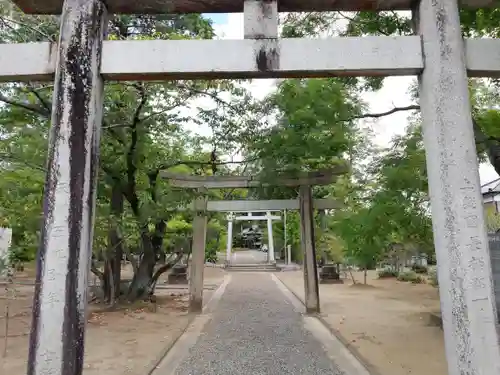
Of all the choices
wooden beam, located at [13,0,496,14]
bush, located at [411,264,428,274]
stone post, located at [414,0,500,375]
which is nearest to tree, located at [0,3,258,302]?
wooden beam, located at [13,0,496,14]

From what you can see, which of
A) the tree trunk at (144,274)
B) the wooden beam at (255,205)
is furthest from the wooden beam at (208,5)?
the tree trunk at (144,274)

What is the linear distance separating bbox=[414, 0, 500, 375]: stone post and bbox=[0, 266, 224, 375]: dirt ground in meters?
3.74

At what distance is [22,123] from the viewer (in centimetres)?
879

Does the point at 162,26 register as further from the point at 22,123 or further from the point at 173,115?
the point at 22,123

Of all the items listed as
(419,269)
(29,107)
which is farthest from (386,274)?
(29,107)

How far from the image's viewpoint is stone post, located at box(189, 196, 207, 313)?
9852 mm

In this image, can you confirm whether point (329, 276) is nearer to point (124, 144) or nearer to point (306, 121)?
point (124, 144)

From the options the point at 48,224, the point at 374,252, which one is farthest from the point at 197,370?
the point at 374,252

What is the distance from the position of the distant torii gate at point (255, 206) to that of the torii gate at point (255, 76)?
605 cm

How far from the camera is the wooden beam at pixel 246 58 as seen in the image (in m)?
3.12

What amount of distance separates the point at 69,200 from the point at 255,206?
728 cm

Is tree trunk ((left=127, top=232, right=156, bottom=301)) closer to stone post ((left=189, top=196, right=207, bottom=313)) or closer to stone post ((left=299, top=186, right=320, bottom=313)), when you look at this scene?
stone post ((left=189, top=196, right=207, bottom=313))

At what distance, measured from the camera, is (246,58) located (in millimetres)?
3148

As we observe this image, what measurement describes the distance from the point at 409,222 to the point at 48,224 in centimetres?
651
